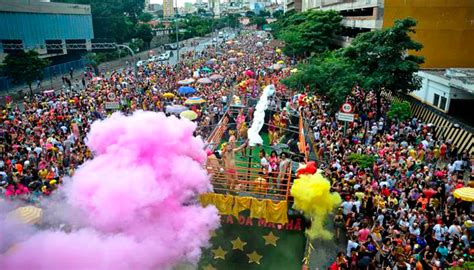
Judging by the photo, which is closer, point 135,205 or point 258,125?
point 135,205

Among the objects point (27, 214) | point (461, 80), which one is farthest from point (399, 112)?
point (27, 214)

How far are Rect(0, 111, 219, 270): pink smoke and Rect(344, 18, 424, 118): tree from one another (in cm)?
1396

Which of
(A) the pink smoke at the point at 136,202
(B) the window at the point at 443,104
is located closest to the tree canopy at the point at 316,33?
(B) the window at the point at 443,104

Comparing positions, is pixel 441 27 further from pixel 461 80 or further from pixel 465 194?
pixel 465 194

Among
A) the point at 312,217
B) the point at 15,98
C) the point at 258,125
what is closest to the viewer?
the point at 312,217

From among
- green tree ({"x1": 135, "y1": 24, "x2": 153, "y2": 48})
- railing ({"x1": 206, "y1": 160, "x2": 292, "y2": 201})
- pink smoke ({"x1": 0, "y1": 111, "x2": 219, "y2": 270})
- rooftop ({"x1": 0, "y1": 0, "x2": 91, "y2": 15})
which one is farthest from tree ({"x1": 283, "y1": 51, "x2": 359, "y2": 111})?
green tree ({"x1": 135, "y1": 24, "x2": 153, "y2": 48})

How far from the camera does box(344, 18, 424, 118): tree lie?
1925cm

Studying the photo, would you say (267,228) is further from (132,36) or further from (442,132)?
(132,36)

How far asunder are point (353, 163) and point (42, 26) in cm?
3435

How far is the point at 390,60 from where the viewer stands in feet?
64.6

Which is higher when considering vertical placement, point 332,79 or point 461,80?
point 461,80

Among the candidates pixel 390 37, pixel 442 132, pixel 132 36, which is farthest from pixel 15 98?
pixel 132 36

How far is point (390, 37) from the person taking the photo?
19.4 metres

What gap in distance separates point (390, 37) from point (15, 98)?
27037 millimetres
